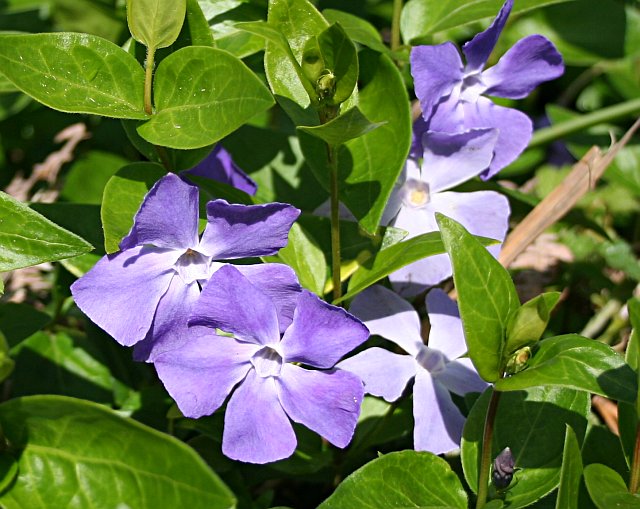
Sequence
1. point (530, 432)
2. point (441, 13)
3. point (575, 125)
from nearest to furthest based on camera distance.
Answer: point (530, 432) < point (441, 13) < point (575, 125)

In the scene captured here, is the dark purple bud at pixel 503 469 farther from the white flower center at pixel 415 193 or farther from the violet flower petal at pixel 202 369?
the white flower center at pixel 415 193

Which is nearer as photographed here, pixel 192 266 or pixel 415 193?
pixel 192 266

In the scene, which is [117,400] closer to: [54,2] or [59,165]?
[59,165]

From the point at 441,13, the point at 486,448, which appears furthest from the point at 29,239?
the point at 441,13

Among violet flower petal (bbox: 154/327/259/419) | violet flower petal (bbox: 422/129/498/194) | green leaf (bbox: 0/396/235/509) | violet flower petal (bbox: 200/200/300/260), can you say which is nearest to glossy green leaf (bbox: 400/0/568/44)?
violet flower petal (bbox: 422/129/498/194)

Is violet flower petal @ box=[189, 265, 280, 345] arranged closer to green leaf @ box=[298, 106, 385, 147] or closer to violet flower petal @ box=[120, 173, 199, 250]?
violet flower petal @ box=[120, 173, 199, 250]

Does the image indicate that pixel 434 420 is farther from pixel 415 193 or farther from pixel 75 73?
pixel 75 73
